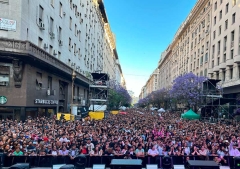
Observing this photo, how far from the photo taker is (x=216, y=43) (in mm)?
42094

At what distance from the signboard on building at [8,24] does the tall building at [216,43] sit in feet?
96.2

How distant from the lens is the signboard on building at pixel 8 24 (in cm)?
1862

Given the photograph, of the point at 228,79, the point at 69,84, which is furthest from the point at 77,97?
the point at 228,79

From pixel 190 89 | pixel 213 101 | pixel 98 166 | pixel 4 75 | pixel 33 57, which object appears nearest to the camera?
pixel 98 166

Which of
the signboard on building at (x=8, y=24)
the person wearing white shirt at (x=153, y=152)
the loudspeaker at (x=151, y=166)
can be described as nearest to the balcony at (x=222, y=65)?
the person wearing white shirt at (x=153, y=152)

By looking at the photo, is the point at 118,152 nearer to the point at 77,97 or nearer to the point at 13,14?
the point at 13,14

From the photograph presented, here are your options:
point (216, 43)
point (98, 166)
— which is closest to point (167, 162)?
point (98, 166)

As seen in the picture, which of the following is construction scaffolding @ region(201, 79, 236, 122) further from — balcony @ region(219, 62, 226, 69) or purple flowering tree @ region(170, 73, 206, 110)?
balcony @ region(219, 62, 226, 69)

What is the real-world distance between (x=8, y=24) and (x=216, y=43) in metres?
37.3

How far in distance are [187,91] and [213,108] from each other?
6.46 m

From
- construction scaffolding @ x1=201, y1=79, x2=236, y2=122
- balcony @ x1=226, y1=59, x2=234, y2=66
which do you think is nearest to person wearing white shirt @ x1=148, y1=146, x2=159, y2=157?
construction scaffolding @ x1=201, y1=79, x2=236, y2=122

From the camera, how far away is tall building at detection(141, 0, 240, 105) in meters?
33.7

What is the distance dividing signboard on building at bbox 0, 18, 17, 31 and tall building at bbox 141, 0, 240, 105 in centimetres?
2933

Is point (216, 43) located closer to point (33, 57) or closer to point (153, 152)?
point (33, 57)
